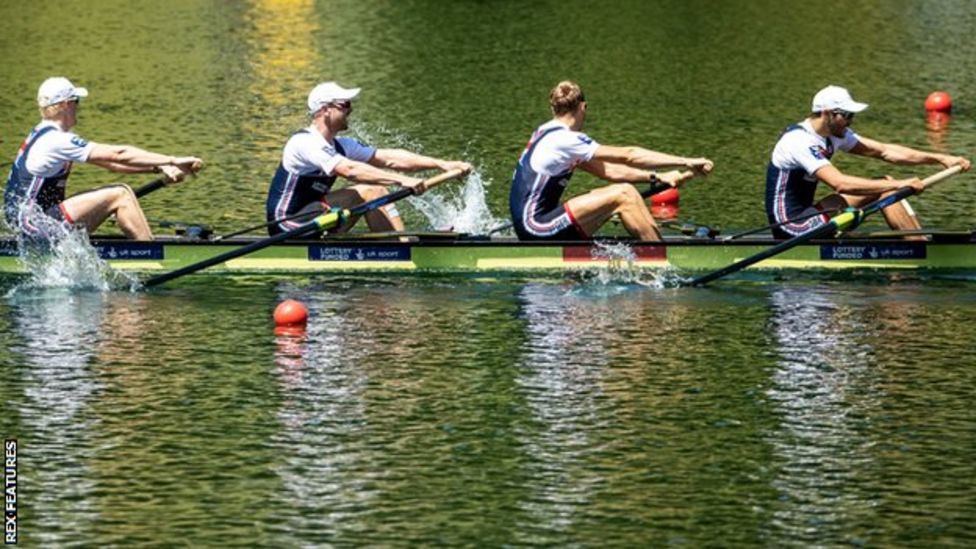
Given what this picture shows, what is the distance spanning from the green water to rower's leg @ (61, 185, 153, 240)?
2.14ft

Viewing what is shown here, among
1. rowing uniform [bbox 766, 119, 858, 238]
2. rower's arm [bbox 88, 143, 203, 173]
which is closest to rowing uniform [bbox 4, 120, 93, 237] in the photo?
rower's arm [bbox 88, 143, 203, 173]

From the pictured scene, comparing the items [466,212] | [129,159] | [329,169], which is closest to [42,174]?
[129,159]

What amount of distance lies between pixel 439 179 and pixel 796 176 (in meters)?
3.26

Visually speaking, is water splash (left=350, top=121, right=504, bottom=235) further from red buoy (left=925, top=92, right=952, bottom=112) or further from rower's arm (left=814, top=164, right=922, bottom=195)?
red buoy (left=925, top=92, right=952, bottom=112)

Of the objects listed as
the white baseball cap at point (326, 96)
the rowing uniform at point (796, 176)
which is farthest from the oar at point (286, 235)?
the rowing uniform at point (796, 176)

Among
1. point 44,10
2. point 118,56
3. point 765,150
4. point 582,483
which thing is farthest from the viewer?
point 44,10

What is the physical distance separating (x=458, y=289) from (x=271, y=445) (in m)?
5.08

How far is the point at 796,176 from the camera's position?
20109 millimetres

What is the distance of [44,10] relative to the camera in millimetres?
42062

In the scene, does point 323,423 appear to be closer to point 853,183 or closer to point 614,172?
point 614,172

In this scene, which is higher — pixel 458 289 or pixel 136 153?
pixel 136 153

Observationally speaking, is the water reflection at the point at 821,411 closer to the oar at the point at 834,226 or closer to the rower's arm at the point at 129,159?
the oar at the point at 834,226

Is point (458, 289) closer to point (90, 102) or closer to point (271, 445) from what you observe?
point (271, 445)

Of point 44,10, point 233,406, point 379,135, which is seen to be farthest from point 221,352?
point 44,10
